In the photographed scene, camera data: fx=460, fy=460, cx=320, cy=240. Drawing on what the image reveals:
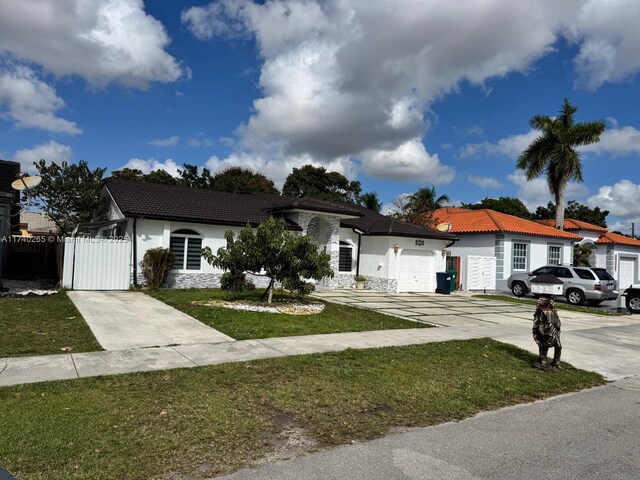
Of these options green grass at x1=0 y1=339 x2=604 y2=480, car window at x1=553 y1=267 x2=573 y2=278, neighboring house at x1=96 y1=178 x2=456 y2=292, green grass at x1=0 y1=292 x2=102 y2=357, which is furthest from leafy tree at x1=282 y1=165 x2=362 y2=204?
green grass at x1=0 y1=339 x2=604 y2=480

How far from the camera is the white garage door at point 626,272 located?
35.8 m

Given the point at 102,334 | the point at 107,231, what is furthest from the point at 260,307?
the point at 107,231

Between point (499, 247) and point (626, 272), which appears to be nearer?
point (499, 247)

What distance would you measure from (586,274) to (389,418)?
1931 cm

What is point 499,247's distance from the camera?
26.8 meters

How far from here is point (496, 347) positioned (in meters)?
9.70

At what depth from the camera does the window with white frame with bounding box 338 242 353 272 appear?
23.5 meters

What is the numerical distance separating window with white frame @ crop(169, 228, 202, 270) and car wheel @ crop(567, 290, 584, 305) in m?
16.7

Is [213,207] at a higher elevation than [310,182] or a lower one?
lower

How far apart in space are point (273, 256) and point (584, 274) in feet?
51.2

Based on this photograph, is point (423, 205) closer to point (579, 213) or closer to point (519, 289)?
point (519, 289)

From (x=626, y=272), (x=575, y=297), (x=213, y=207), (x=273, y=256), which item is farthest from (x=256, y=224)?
(x=626, y=272)

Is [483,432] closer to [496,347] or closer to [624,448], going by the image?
[624,448]

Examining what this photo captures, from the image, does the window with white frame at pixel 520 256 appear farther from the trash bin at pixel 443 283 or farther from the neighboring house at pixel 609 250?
the neighboring house at pixel 609 250
